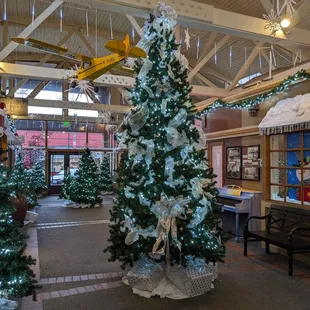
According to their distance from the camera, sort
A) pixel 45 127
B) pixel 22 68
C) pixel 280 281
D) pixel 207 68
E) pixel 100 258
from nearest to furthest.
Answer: pixel 280 281, pixel 100 258, pixel 22 68, pixel 207 68, pixel 45 127

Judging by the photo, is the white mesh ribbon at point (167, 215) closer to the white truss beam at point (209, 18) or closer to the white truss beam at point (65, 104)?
the white truss beam at point (209, 18)

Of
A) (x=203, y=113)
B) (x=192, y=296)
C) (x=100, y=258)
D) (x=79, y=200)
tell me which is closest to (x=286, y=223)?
(x=192, y=296)

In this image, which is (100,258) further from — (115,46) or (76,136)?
(76,136)

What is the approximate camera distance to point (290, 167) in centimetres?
498

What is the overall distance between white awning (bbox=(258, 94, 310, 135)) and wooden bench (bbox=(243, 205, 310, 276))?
1.26 meters

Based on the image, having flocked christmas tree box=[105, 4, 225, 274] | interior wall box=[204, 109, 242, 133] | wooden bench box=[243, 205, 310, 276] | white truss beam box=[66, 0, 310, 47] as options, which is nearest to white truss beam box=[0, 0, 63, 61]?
white truss beam box=[66, 0, 310, 47]

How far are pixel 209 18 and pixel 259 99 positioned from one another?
6.25 feet

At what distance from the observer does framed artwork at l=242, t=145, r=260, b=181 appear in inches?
234

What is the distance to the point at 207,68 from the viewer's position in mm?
11227

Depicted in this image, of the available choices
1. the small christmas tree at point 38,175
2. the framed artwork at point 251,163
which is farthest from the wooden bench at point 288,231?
the small christmas tree at point 38,175

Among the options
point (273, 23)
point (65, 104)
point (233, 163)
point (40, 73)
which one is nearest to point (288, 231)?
point (233, 163)

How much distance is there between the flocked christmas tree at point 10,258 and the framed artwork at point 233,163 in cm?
476

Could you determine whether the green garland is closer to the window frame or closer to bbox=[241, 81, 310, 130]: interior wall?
bbox=[241, 81, 310, 130]: interior wall

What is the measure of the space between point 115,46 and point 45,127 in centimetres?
1135
